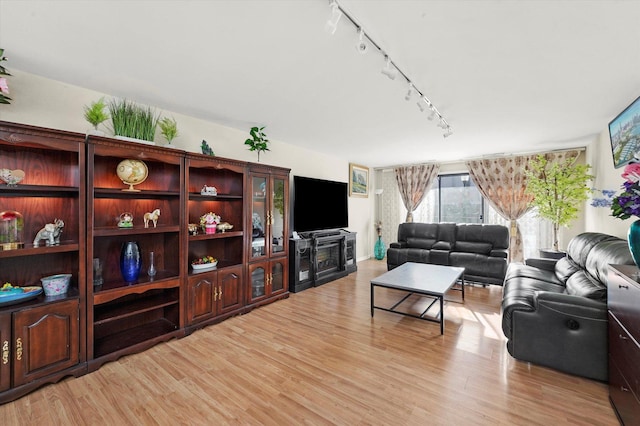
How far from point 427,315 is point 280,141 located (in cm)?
326

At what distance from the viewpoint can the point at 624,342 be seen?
153 cm

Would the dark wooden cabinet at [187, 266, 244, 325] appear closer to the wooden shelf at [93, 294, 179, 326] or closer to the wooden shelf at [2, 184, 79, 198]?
the wooden shelf at [93, 294, 179, 326]

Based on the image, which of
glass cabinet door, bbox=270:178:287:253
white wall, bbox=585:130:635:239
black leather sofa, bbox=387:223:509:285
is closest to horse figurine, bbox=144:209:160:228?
glass cabinet door, bbox=270:178:287:253

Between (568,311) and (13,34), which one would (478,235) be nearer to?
(568,311)

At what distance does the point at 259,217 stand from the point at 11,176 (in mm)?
2187

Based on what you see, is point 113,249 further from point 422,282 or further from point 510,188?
point 510,188

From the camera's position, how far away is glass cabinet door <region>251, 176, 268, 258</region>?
3420 millimetres

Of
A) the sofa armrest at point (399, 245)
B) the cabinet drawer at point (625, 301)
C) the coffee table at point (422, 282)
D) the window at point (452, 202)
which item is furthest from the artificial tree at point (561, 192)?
the cabinet drawer at point (625, 301)

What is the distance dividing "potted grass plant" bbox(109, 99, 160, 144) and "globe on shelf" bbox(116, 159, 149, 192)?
8.7 inches

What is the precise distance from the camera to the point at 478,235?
484cm

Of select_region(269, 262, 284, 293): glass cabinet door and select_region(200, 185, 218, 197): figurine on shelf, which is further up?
select_region(200, 185, 218, 197): figurine on shelf

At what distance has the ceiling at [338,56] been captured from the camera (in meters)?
1.51

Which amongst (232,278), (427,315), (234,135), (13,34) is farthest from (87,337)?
(427,315)

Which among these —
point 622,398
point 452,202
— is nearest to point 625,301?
point 622,398
